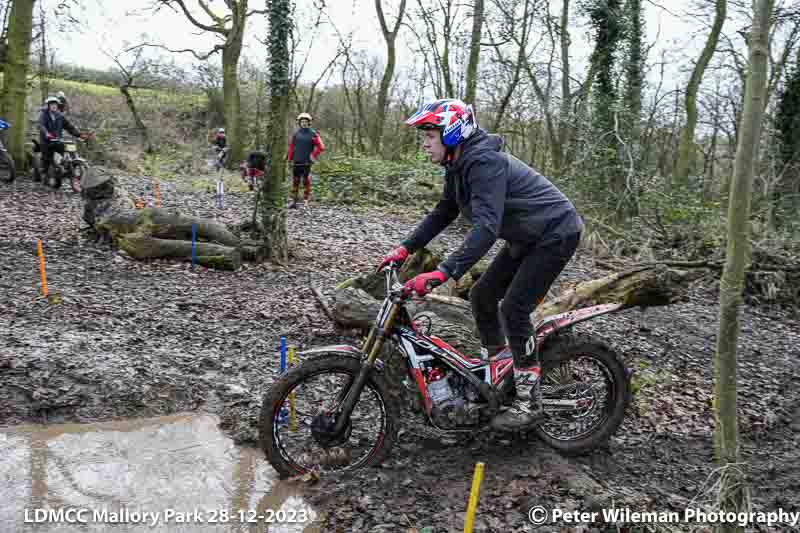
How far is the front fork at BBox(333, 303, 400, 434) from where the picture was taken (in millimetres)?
3955

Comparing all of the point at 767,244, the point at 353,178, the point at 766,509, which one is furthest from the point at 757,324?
the point at 353,178

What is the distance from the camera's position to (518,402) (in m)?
4.36

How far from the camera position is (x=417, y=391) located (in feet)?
13.9

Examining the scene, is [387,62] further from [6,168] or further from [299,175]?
[6,168]

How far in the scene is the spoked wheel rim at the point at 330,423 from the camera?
4.00 m

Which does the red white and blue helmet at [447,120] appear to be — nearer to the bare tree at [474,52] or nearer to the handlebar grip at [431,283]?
the handlebar grip at [431,283]

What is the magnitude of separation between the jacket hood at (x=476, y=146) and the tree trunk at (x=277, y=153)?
603cm

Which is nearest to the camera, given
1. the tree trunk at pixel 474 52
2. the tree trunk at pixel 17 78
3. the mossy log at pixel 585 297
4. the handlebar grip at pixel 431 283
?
the handlebar grip at pixel 431 283

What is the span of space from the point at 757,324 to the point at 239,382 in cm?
739

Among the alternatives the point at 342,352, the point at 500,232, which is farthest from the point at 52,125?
the point at 500,232

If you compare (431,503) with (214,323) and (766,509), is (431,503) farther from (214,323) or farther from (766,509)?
(214,323)

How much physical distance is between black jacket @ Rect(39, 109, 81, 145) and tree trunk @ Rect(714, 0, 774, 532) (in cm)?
1494

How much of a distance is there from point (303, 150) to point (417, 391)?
463 inches

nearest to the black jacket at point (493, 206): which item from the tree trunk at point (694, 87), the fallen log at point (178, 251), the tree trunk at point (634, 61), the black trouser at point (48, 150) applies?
the fallen log at point (178, 251)
